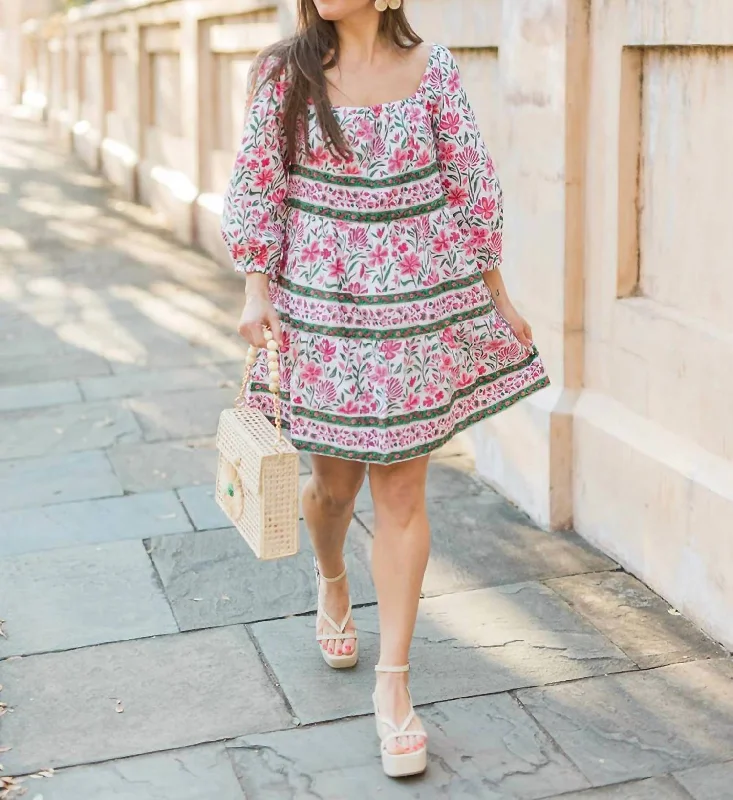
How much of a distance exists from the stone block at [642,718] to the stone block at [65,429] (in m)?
2.81

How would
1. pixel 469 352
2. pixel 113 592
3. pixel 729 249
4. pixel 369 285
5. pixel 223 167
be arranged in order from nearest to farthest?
1. pixel 369 285
2. pixel 469 352
3. pixel 729 249
4. pixel 113 592
5. pixel 223 167

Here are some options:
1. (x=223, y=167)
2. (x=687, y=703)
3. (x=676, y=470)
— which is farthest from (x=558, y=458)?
(x=223, y=167)

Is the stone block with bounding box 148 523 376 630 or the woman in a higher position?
the woman

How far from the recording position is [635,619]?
150 inches

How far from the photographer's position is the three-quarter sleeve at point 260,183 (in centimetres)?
292

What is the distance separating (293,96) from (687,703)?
5.89 ft

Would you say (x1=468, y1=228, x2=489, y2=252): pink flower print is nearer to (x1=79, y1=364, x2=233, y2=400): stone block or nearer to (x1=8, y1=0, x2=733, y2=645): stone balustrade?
(x1=8, y1=0, x2=733, y2=645): stone balustrade

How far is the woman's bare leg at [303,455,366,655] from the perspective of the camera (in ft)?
10.7

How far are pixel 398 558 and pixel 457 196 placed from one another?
868 mm

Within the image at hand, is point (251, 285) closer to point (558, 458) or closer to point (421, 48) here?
point (421, 48)

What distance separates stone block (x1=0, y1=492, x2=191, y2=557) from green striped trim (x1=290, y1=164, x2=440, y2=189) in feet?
6.41

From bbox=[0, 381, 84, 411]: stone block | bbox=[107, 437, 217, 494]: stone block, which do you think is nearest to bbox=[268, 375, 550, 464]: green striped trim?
bbox=[107, 437, 217, 494]: stone block

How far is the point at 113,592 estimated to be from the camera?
405 centimetres

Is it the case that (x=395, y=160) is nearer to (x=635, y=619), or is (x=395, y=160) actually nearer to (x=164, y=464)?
(x=635, y=619)
